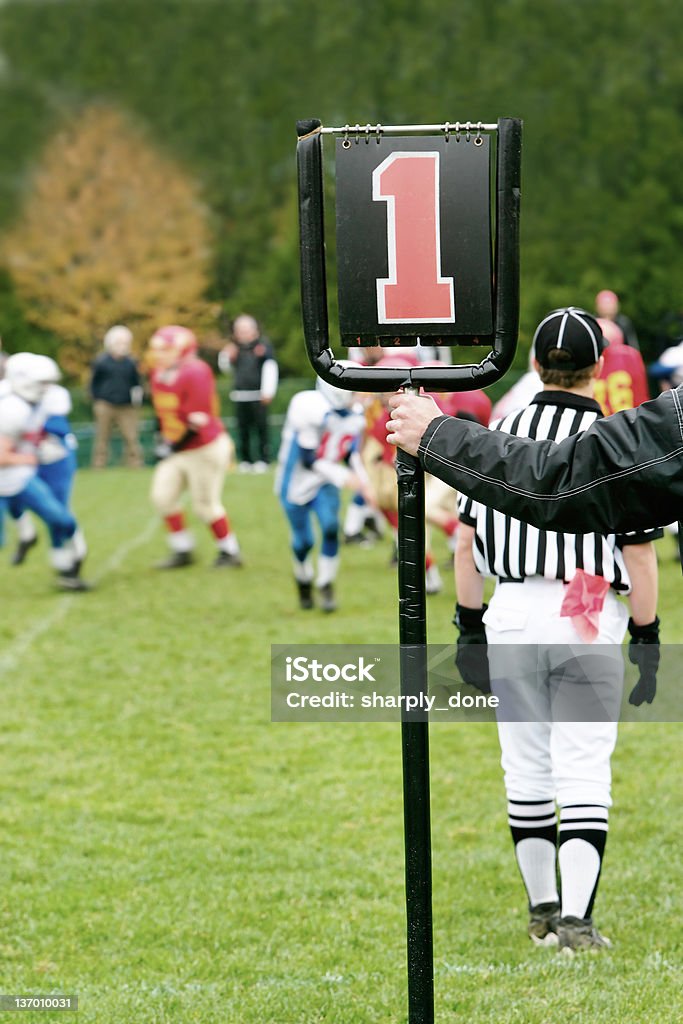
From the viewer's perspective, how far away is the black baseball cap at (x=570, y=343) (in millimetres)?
3887

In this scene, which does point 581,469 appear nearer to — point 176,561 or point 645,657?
point 645,657

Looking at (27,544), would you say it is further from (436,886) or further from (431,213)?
(431,213)

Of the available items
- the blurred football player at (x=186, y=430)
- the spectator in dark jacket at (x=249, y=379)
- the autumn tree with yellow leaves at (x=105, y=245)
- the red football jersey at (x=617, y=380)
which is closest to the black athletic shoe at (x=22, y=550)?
the blurred football player at (x=186, y=430)

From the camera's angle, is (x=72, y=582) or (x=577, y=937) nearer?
(x=577, y=937)

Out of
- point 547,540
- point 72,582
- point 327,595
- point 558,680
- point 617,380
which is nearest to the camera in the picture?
point 547,540

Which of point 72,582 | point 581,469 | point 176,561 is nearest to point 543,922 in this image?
point 581,469

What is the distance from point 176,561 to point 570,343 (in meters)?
8.53

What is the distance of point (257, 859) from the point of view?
499 cm

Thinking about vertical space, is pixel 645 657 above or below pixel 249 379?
above

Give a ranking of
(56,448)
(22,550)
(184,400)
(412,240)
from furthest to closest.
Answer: (22,550), (184,400), (56,448), (412,240)

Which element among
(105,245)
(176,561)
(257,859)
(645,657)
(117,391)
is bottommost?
(176,561)

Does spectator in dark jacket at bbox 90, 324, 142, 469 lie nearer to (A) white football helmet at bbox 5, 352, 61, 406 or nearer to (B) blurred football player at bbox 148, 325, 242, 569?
(B) blurred football player at bbox 148, 325, 242, 569

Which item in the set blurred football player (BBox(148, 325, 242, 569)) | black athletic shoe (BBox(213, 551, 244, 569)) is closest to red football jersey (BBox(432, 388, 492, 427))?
blurred football player (BBox(148, 325, 242, 569))

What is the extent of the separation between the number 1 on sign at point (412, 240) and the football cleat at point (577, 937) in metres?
2.15
